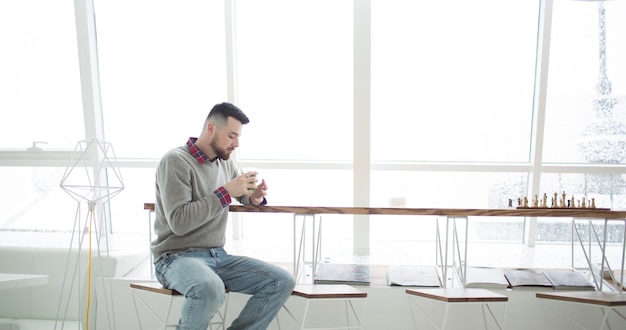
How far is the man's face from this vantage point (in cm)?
220

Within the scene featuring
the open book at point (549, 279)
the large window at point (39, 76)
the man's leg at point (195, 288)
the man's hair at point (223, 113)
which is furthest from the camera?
the large window at point (39, 76)

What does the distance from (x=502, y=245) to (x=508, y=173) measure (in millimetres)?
603

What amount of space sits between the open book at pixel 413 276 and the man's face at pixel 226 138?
1.22 meters

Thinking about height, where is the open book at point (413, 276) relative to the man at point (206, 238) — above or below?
below

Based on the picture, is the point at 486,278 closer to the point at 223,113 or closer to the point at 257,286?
the point at 257,286

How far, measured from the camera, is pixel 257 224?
3777 mm

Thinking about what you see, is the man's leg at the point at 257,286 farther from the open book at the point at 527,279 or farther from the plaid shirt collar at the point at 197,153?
the open book at the point at 527,279

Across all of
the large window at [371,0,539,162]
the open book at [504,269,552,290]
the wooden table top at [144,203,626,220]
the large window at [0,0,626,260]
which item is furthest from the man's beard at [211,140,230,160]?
the open book at [504,269,552,290]

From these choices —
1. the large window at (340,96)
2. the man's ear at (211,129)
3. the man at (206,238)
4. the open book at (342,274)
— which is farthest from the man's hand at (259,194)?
the large window at (340,96)

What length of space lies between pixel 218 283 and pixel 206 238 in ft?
1.01

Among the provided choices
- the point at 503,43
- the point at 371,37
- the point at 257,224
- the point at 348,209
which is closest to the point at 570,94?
the point at 503,43

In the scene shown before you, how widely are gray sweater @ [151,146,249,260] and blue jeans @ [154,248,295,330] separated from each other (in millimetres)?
66

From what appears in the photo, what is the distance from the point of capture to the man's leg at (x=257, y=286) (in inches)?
81.7

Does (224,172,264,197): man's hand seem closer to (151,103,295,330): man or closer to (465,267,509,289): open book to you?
(151,103,295,330): man
